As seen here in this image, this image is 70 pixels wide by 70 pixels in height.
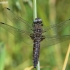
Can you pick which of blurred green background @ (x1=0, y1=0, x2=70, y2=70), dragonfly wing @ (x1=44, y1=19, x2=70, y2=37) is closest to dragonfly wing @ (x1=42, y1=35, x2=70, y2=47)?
dragonfly wing @ (x1=44, y1=19, x2=70, y2=37)

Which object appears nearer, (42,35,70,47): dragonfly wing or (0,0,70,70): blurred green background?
(42,35,70,47): dragonfly wing

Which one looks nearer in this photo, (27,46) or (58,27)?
(58,27)

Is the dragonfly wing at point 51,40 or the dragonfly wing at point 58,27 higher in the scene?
the dragonfly wing at point 58,27

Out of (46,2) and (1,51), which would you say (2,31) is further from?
(1,51)

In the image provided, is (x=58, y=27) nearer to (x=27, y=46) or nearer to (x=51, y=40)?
(x=51, y=40)

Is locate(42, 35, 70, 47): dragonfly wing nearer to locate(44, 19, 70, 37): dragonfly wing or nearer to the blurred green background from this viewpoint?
locate(44, 19, 70, 37): dragonfly wing

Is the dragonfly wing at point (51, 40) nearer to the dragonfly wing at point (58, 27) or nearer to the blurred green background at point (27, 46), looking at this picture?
the dragonfly wing at point (58, 27)

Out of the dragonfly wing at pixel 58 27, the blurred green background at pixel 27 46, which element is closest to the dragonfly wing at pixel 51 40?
the dragonfly wing at pixel 58 27

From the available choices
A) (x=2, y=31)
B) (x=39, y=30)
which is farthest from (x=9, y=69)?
(x=39, y=30)

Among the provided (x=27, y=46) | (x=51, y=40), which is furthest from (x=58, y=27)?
(x=27, y=46)

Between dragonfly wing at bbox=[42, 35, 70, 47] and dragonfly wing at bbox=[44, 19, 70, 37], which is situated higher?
dragonfly wing at bbox=[44, 19, 70, 37]

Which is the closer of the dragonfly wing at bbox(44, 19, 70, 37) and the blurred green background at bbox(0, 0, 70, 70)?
the dragonfly wing at bbox(44, 19, 70, 37)
